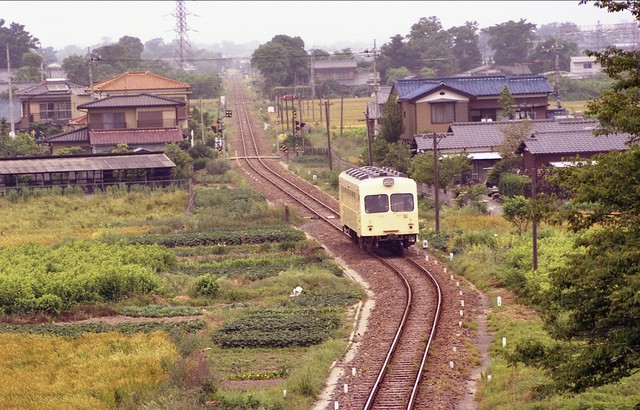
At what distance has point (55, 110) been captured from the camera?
83.6m

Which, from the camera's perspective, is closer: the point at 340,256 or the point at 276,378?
the point at 276,378

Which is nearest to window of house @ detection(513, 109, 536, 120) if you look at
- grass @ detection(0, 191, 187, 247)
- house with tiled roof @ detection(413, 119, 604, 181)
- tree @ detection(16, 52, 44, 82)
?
house with tiled roof @ detection(413, 119, 604, 181)

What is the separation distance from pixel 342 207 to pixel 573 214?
78.7 feet

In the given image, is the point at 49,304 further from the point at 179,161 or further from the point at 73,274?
the point at 179,161

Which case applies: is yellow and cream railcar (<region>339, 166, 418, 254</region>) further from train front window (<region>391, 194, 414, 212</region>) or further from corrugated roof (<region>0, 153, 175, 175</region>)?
corrugated roof (<region>0, 153, 175, 175</region>)

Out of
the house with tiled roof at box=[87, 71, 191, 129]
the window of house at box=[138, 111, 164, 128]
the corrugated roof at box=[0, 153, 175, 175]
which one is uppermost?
the house with tiled roof at box=[87, 71, 191, 129]

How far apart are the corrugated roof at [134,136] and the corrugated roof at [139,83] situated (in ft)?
44.1

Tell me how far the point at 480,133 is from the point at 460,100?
7.34 metres

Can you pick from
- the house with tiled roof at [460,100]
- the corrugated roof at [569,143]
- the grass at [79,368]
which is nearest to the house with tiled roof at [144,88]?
the house with tiled roof at [460,100]

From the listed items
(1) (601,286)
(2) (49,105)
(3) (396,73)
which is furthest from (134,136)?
(3) (396,73)

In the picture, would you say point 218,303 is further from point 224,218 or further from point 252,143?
point 252,143

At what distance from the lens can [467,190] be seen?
151 ft

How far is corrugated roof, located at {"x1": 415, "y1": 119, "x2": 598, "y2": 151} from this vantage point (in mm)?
52375

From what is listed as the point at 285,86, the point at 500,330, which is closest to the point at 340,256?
the point at 500,330
